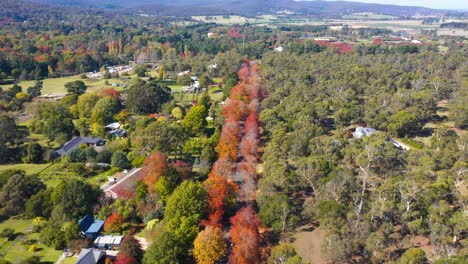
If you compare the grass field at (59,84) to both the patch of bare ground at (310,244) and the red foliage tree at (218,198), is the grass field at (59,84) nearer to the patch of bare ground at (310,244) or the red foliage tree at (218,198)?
Answer: the red foliage tree at (218,198)

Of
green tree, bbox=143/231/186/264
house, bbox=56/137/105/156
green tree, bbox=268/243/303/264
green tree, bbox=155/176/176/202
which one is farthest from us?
house, bbox=56/137/105/156

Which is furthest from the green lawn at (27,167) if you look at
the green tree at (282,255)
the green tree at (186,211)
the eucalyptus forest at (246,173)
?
the green tree at (282,255)

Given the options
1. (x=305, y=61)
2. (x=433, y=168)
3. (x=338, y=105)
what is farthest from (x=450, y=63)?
(x=433, y=168)

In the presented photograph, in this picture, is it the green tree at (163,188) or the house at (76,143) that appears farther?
the house at (76,143)

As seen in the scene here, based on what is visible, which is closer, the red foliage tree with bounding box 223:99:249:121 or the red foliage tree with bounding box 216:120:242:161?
the red foliage tree with bounding box 216:120:242:161

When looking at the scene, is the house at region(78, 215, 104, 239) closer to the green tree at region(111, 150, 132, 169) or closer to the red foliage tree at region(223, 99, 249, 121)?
the green tree at region(111, 150, 132, 169)

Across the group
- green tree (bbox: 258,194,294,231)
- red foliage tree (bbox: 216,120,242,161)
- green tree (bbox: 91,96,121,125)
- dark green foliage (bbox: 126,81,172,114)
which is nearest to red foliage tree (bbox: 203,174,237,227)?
green tree (bbox: 258,194,294,231)

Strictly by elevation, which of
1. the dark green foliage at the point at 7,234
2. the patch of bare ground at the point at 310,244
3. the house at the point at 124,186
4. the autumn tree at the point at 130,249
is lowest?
the dark green foliage at the point at 7,234
